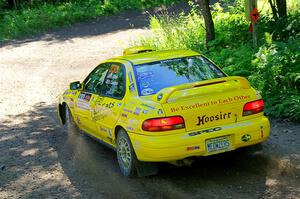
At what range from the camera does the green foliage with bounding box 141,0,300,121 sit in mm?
9062

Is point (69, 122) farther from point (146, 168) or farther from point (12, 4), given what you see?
point (12, 4)

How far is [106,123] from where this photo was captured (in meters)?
6.86

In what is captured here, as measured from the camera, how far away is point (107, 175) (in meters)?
6.70

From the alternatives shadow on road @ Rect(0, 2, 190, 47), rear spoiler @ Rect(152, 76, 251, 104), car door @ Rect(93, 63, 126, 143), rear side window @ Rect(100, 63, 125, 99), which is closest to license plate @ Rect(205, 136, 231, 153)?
rear spoiler @ Rect(152, 76, 251, 104)

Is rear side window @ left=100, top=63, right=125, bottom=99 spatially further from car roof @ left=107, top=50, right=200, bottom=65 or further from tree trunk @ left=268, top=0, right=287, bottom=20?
tree trunk @ left=268, top=0, right=287, bottom=20

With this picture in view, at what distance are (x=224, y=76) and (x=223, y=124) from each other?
1.12 metres

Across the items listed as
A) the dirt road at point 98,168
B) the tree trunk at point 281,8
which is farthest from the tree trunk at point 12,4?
the tree trunk at point 281,8

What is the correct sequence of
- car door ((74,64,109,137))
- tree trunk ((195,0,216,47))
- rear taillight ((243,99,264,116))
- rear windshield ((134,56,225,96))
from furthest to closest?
tree trunk ((195,0,216,47))
car door ((74,64,109,137))
rear windshield ((134,56,225,96))
rear taillight ((243,99,264,116))

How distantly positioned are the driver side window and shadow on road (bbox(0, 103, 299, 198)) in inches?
41.1

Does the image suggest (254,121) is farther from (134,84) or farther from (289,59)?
(289,59)

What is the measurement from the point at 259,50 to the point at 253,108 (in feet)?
14.9

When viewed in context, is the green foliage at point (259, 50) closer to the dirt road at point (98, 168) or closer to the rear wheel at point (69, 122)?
the dirt road at point (98, 168)

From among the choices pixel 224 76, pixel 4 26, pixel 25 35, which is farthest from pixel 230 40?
pixel 4 26

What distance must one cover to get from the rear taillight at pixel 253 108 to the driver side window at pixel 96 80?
245 cm
